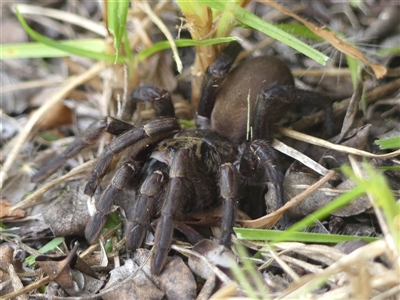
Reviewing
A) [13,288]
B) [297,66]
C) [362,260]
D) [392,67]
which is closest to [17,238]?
[13,288]

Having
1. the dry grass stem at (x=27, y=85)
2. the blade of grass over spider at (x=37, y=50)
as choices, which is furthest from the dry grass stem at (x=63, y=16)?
the dry grass stem at (x=27, y=85)

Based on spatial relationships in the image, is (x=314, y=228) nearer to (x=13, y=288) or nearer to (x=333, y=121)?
(x=333, y=121)

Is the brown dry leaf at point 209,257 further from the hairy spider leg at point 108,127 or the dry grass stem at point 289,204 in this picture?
the hairy spider leg at point 108,127

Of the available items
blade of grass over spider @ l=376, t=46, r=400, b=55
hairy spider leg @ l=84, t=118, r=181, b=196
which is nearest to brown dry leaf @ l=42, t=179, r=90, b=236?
hairy spider leg @ l=84, t=118, r=181, b=196

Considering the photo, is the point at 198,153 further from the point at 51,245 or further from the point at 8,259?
the point at 8,259

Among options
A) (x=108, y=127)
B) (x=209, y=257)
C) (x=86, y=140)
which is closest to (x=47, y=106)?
(x=86, y=140)

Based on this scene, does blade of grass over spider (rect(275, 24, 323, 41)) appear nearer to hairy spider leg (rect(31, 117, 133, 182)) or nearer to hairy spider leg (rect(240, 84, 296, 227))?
hairy spider leg (rect(240, 84, 296, 227))
